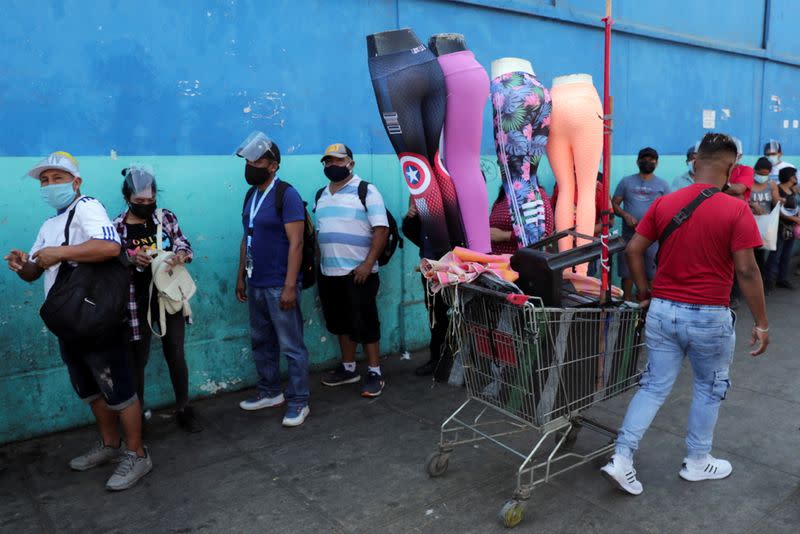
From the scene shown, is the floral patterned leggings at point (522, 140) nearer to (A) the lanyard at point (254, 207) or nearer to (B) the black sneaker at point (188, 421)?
(A) the lanyard at point (254, 207)

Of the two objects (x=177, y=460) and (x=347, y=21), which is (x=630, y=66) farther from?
(x=177, y=460)

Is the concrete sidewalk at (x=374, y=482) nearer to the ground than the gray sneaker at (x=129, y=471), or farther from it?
nearer to the ground

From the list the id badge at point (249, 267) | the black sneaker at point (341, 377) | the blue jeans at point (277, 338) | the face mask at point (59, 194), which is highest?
the face mask at point (59, 194)

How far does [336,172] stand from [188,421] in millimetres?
1933

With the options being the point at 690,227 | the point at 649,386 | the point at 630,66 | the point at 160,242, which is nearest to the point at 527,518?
the point at 649,386

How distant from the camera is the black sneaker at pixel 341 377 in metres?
4.92

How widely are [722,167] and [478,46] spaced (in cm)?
324

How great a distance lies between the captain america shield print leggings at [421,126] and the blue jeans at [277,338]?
1122mm

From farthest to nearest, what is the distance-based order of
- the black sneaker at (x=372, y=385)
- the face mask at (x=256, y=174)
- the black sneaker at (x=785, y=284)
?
the black sneaker at (x=785, y=284) → the black sneaker at (x=372, y=385) → the face mask at (x=256, y=174)

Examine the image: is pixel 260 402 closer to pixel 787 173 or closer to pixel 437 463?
pixel 437 463

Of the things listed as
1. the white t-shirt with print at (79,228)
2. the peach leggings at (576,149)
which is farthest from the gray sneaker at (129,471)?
the peach leggings at (576,149)

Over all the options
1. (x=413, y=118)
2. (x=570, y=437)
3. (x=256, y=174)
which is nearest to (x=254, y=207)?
(x=256, y=174)

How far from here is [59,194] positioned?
Answer: 3199 mm

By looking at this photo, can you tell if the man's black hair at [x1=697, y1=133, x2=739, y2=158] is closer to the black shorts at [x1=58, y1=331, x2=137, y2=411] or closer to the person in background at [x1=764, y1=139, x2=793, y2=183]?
the black shorts at [x1=58, y1=331, x2=137, y2=411]
